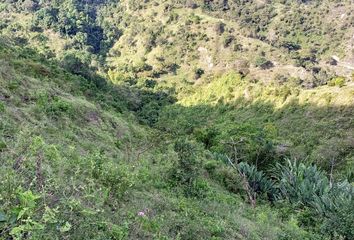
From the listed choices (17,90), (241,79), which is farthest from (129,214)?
(241,79)

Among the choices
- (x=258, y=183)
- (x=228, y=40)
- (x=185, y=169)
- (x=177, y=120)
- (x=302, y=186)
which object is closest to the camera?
(x=185, y=169)

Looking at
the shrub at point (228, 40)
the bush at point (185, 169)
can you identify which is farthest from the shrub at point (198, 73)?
the bush at point (185, 169)

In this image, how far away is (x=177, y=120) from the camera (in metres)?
40.5

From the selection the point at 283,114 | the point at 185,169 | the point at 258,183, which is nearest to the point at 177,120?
the point at 283,114

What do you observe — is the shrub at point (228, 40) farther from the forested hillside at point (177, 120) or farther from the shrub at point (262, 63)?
the shrub at point (262, 63)

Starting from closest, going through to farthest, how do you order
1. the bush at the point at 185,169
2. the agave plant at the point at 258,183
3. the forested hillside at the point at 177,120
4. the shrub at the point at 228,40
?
the forested hillside at the point at 177,120 → the bush at the point at 185,169 → the agave plant at the point at 258,183 → the shrub at the point at 228,40

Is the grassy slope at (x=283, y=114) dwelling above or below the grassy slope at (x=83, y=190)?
below

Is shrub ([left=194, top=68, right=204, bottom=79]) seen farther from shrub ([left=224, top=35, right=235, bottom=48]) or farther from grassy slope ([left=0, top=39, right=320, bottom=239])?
grassy slope ([left=0, top=39, right=320, bottom=239])

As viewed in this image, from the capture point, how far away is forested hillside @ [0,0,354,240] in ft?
16.8

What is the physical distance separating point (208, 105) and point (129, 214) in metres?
43.8

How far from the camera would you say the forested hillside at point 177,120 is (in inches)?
202

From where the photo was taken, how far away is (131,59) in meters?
68.9

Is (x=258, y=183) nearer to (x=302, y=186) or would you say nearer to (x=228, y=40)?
(x=302, y=186)

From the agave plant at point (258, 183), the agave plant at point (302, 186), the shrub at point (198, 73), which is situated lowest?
the shrub at point (198, 73)
